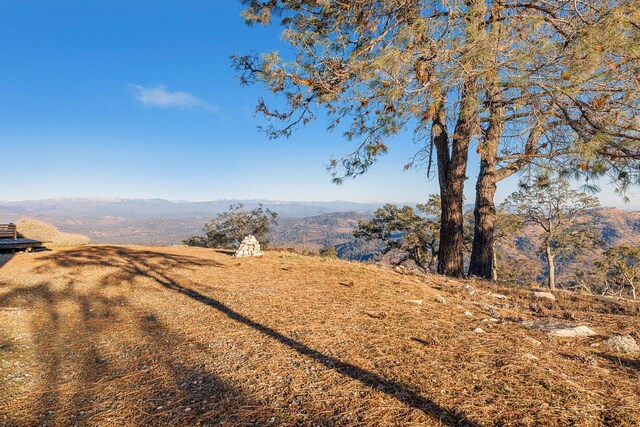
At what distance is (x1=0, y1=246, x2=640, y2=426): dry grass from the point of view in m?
2.28

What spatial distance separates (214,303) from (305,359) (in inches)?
96.5

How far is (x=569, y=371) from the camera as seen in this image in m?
2.69

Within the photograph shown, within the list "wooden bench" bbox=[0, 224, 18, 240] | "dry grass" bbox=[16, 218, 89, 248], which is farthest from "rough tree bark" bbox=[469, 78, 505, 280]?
"dry grass" bbox=[16, 218, 89, 248]

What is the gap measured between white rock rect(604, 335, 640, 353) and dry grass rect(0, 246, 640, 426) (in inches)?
4.8

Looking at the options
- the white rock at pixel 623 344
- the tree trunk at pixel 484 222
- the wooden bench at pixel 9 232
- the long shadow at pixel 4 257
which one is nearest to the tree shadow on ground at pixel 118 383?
the white rock at pixel 623 344

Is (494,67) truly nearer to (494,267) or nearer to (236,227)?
(494,267)

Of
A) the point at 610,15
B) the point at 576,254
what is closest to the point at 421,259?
the point at 576,254

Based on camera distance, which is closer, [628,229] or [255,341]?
[255,341]

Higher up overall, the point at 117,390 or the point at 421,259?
the point at 117,390

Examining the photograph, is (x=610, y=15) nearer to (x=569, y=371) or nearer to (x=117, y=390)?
(x=569, y=371)

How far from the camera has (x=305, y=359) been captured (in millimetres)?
3057

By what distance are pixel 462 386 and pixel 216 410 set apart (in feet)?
5.95

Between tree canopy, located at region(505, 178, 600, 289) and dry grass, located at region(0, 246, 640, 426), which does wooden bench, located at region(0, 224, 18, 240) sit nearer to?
dry grass, located at region(0, 246, 640, 426)

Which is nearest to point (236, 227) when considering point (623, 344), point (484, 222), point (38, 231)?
point (38, 231)
